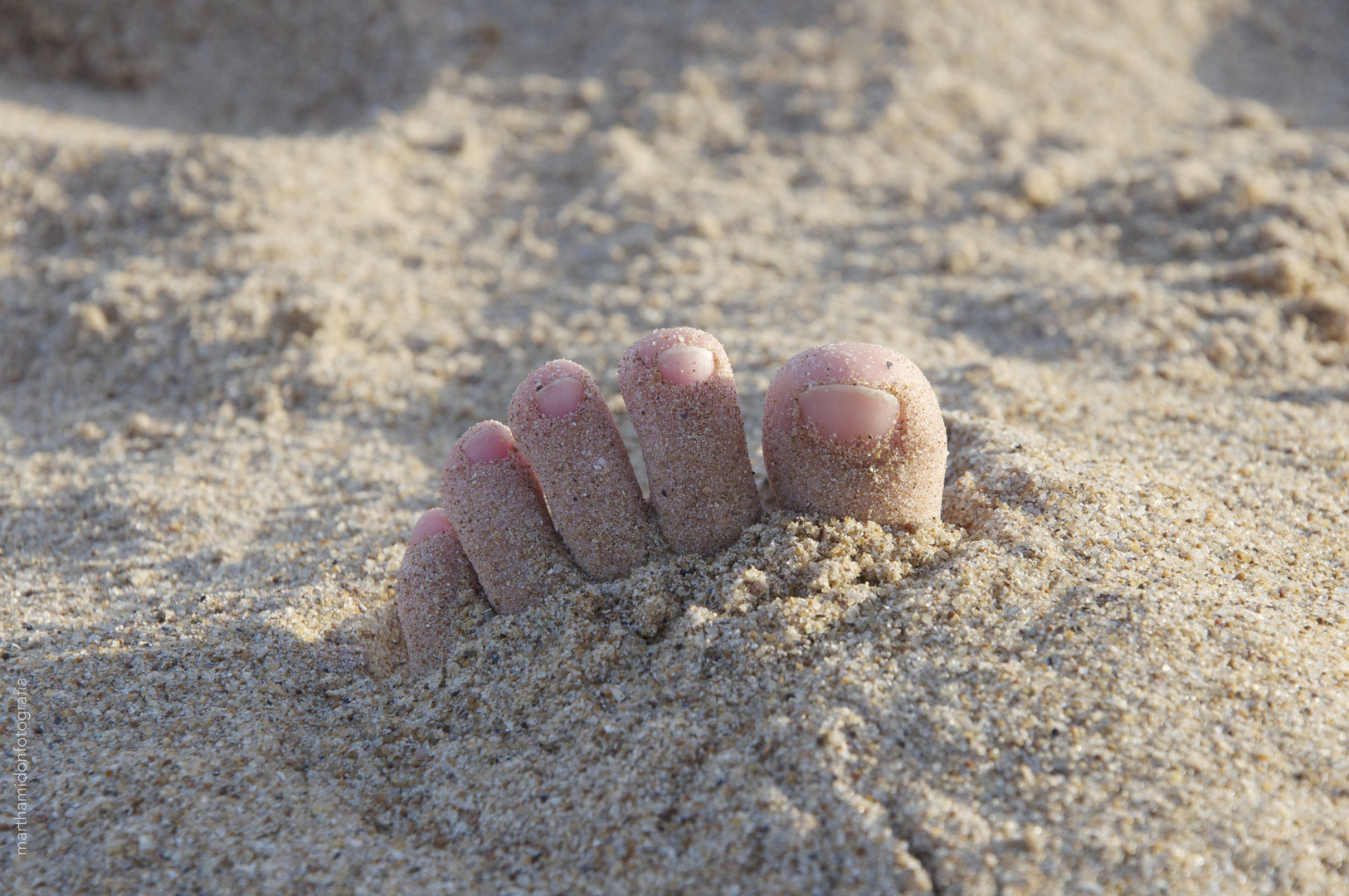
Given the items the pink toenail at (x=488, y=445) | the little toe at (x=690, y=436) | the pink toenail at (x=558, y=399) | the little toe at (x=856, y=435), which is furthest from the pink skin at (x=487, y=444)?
the little toe at (x=856, y=435)

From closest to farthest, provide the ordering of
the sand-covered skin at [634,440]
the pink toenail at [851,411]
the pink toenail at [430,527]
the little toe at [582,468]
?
1. the sand-covered skin at [634,440]
2. the pink toenail at [851,411]
3. the little toe at [582,468]
4. the pink toenail at [430,527]

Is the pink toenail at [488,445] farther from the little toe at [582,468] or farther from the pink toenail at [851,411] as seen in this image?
the pink toenail at [851,411]

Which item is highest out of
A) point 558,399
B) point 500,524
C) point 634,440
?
point 558,399

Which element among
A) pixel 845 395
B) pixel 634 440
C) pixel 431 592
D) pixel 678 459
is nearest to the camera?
pixel 845 395

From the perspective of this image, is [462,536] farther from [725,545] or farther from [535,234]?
[535,234]

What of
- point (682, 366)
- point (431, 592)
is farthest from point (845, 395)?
point (431, 592)

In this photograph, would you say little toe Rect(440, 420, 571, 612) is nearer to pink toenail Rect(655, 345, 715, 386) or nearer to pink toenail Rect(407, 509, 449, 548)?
pink toenail Rect(407, 509, 449, 548)

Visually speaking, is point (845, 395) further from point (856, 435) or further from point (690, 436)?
point (690, 436)
